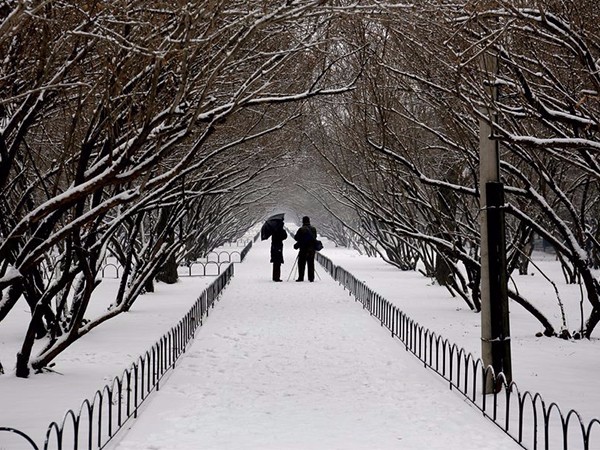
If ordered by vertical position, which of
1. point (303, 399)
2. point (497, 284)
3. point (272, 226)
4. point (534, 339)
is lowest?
point (303, 399)

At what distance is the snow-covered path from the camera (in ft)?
21.6

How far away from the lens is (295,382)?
9086 millimetres

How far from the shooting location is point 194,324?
42.9 feet

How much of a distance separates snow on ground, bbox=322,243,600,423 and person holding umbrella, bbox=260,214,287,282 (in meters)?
3.35

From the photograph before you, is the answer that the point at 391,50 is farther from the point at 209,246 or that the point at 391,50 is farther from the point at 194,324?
the point at 209,246

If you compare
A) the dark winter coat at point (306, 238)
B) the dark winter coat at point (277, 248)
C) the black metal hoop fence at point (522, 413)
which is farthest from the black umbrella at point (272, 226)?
the black metal hoop fence at point (522, 413)

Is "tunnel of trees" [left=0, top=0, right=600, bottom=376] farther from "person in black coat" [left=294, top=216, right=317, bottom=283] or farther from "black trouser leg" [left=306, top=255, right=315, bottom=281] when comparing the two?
"black trouser leg" [left=306, top=255, right=315, bottom=281]

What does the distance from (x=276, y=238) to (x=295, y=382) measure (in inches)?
664

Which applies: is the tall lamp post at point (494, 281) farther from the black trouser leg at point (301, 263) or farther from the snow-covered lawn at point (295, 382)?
the black trouser leg at point (301, 263)

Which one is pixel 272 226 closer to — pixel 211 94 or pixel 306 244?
pixel 306 244

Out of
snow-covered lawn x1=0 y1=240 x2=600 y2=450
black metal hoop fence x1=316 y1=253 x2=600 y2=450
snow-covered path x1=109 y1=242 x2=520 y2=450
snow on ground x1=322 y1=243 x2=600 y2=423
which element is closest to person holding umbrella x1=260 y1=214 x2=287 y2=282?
snow on ground x1=322 y1=243 x2=600 y2=423

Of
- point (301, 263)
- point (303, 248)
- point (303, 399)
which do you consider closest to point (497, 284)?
point (303, 399)

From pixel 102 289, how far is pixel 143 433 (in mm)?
16102

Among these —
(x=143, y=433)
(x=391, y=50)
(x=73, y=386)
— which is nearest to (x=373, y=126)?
(x=391, y=50)
